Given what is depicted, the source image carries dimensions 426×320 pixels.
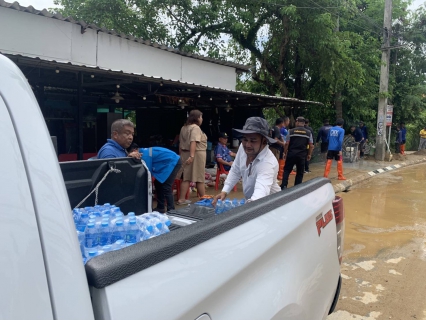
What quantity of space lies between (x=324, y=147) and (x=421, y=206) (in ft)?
15.5

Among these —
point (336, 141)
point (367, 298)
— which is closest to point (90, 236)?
point (367, 298)

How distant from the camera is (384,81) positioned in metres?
14.3

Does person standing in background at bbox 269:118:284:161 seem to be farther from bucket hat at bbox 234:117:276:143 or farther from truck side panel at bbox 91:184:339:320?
truck side panel at bbox 91:184:339:320

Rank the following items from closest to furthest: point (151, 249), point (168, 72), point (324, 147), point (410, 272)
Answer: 1. point (151, 249)
2. point (410, 272)
3. point (168, 72)
4. point (324, 147)

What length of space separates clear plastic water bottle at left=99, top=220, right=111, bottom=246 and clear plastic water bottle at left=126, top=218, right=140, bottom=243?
0.09m

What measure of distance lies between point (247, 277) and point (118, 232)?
2.47ft

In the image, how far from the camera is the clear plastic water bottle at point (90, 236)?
5.51 feet

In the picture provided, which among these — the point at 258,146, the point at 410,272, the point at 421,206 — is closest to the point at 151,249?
the point at 258,146

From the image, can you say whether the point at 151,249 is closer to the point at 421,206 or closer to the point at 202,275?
the point at 202,275

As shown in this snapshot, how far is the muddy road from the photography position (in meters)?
3.19

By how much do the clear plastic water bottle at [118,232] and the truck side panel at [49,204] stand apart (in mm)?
833

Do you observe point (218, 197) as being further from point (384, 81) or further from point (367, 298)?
point (384, 81)

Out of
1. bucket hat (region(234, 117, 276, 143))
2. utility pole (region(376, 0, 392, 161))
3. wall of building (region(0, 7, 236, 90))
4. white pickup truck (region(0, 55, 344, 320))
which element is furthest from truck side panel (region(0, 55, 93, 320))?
utility pole (region(376, 0, 392, 161))

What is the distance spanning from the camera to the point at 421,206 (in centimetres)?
720
